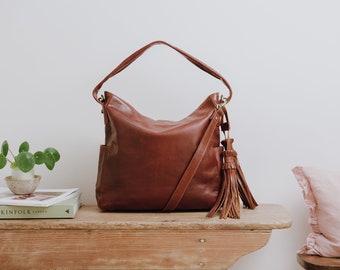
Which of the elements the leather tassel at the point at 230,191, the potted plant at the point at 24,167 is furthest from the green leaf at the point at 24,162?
the leather tassel at the point at 230,191

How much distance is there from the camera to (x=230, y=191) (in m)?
1.17

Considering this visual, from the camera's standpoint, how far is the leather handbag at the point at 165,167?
3.78ft

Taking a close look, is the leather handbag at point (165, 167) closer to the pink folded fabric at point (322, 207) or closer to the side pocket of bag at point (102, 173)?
the side pocket of bag at point (102, 173)

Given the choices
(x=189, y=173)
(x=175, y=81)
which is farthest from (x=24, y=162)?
(x=175, y=81)

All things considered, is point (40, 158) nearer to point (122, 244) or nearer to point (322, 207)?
point (122, 244)

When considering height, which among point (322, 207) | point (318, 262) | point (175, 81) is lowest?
point (318, 262)

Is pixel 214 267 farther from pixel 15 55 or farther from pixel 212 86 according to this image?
pixel 15 55

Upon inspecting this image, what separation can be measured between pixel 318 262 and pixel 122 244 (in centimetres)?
54

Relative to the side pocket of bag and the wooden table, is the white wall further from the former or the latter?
the wooden table

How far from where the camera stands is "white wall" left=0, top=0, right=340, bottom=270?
4.74 ft

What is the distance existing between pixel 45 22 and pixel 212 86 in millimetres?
594

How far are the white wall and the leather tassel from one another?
0.73ft

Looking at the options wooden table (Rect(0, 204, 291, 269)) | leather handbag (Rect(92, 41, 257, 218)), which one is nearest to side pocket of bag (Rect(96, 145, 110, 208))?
leather handbag (Rect(92, 41, 257, 218))

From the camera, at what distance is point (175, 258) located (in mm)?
1089
